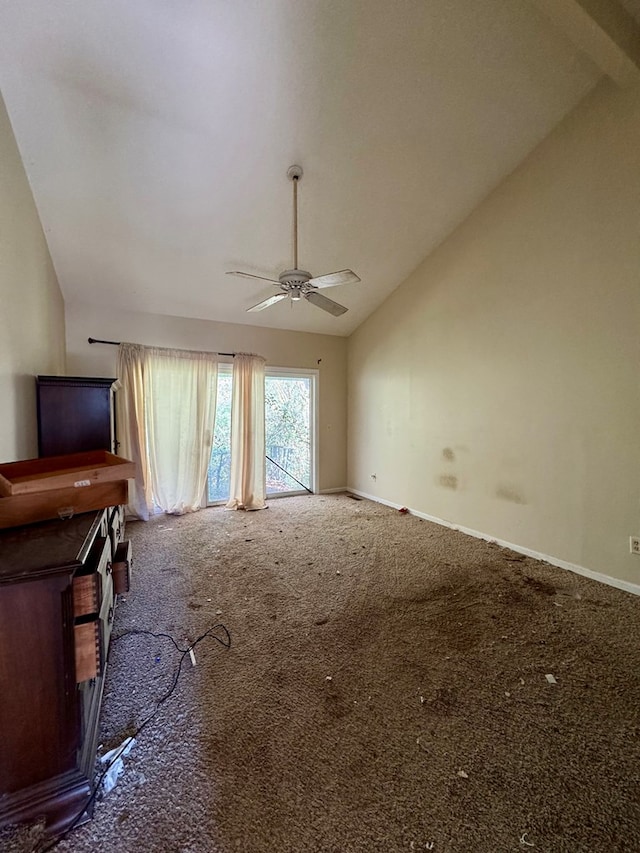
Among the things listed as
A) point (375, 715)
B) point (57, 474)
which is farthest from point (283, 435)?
point (375, 715)

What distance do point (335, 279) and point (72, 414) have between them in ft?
7.22

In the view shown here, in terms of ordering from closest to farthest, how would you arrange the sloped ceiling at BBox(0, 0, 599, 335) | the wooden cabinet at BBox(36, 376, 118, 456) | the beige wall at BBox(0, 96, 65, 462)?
the beige wall at BBox(0, 96, 65, 462)
the sloped ceiling at BBox(0, 0, 599, 335)
the wooden cabinet at BBox(36, 376, 118, 456)

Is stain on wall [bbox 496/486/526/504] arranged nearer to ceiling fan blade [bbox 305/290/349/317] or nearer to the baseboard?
the baseboard

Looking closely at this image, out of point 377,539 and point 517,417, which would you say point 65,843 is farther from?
Result: point 517,417

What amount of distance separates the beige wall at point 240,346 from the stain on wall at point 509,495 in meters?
2.70

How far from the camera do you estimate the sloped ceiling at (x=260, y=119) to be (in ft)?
6.14

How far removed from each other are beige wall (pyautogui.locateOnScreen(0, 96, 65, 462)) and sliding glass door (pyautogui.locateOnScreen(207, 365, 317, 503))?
2.17m

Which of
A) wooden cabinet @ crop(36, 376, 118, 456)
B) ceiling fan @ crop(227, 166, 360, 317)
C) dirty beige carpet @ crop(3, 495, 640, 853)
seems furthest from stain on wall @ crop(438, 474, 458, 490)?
wooden cabinet @ crop(36, 376, 118, 456)

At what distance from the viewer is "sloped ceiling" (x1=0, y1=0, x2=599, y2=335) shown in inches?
73.7

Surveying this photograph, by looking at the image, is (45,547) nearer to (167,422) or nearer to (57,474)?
(57,474)

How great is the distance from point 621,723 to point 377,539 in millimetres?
2172

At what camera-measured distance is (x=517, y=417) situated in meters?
3.13

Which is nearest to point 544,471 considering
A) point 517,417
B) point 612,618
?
point 517,417

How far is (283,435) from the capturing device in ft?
17.2
